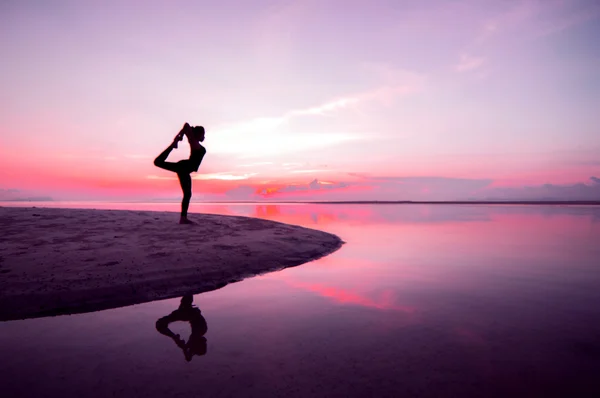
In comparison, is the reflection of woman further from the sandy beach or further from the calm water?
the sandy beach

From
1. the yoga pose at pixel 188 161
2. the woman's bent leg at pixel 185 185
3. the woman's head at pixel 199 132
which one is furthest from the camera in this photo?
the woman's bent leg at pixel 185 185

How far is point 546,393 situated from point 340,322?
234 cm

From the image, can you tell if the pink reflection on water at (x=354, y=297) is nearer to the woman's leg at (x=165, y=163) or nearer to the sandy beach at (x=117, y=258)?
the sandy beach at (x=117, y=258)

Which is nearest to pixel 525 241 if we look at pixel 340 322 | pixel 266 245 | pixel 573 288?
pixel 573 288

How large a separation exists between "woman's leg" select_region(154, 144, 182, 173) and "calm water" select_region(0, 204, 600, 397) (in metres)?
5.54

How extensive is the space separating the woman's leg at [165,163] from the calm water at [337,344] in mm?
5538

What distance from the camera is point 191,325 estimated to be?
4250mm

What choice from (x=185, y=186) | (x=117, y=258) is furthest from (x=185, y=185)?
(x=117, y=258)

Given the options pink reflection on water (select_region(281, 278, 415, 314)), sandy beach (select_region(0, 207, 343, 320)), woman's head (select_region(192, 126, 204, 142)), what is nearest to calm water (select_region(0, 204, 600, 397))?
pink reflection on water (select_region(281, 278, 415, 314))

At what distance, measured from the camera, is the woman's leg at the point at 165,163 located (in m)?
9.88

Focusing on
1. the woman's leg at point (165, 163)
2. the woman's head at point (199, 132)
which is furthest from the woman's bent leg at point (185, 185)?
the woman's head at point (199, 132)

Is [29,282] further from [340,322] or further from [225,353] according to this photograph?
[340,322]

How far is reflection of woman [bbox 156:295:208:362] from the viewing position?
354 centimetres

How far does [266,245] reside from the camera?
934 centimetres
